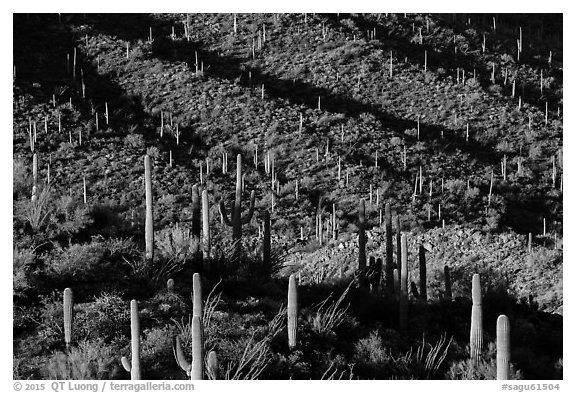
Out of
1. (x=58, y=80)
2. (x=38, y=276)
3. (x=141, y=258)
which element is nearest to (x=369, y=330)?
Answer: (x=141, y=258)

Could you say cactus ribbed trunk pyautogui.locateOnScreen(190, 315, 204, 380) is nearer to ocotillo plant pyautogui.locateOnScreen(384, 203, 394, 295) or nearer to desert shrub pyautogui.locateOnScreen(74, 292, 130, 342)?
desert shrub pyautogui.locateOnScreen(74, 292, 130, 342)

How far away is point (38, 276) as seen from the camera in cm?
1238

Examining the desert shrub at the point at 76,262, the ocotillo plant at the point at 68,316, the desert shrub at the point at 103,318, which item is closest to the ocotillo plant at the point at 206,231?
the desert shrub at the point at 76,262

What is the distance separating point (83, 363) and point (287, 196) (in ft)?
64.2

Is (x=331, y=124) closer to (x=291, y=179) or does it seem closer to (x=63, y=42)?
(x=291, y=179)

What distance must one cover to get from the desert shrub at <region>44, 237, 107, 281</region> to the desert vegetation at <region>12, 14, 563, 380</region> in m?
0.04

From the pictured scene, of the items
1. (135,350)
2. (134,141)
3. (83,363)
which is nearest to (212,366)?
(135,350)

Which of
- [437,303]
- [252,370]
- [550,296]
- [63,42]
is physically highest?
[63,42]

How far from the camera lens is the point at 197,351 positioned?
9.14m

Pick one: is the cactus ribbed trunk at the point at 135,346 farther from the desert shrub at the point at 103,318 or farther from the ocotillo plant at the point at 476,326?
the ocotillo plant at the point at 476,326

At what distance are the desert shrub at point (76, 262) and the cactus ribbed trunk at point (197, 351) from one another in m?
4.12

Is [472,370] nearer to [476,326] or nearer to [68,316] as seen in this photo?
[476,326]

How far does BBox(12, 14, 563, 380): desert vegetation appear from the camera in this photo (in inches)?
442
